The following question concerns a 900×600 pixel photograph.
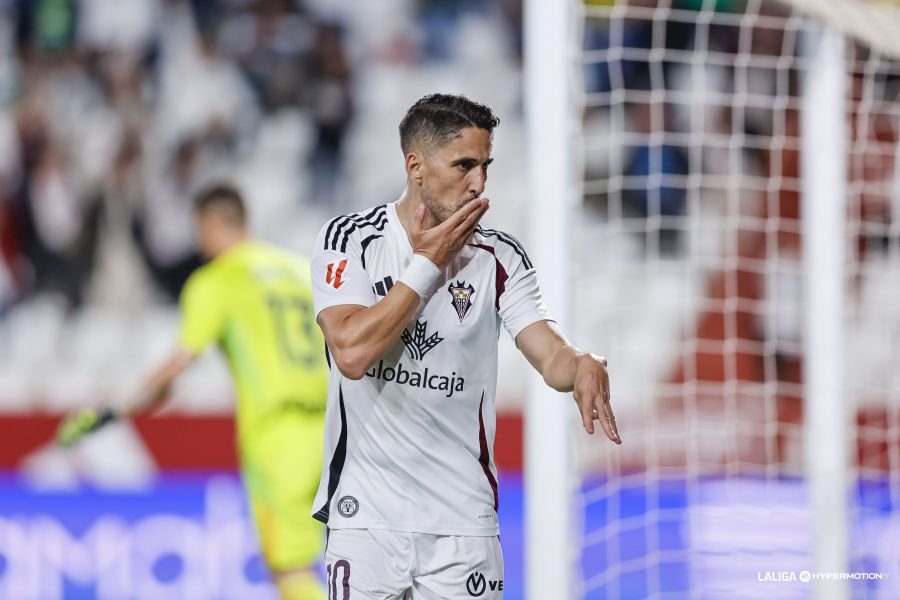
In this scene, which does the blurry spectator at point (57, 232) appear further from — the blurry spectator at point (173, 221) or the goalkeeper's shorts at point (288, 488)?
the goalkeeper's shorts at point (288, 488)

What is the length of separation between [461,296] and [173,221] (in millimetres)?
6944

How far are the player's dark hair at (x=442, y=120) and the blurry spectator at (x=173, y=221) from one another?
22.1ft

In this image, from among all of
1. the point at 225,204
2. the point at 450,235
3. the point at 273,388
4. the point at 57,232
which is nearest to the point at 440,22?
the point at 57,232

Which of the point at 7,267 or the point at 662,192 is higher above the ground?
the point at 662,192

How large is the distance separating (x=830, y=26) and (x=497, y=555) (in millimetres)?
2782

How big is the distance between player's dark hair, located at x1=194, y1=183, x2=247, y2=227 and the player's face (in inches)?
139

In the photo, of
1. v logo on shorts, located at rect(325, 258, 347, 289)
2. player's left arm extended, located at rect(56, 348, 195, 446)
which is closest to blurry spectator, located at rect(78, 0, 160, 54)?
player's left arm extended, located at rect(56, 348, 195, 446)

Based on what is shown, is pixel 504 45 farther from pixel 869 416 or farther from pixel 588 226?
pixel 869 416

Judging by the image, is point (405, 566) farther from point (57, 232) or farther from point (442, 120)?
point (57, 232)

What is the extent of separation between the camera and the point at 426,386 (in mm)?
2826

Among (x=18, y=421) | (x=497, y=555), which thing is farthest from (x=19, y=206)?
(x=497, y=555)

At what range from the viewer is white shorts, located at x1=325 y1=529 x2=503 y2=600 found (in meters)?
2.77

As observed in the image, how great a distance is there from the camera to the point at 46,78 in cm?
975

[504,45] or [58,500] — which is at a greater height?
[504,45]
